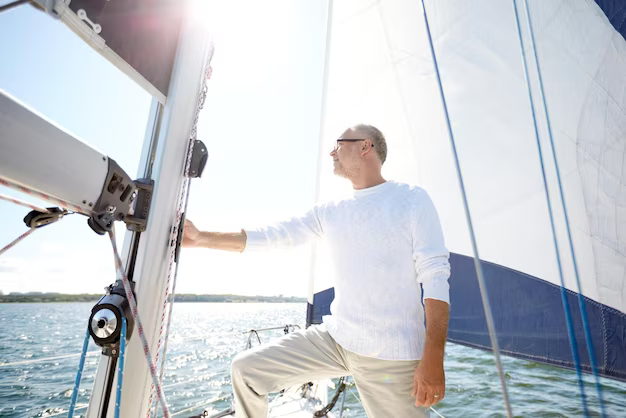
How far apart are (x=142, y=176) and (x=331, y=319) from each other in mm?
908

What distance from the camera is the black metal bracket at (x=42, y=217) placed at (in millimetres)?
699

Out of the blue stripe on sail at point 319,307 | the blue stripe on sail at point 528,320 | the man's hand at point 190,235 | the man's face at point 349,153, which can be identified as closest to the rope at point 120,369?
the man's hand at point 190,235

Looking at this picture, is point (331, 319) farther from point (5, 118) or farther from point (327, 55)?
point (327, 55)

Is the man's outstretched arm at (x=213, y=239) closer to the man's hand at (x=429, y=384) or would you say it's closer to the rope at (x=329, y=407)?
the man's hand at (x=429, y=384)

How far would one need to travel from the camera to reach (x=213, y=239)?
1285 millimetres

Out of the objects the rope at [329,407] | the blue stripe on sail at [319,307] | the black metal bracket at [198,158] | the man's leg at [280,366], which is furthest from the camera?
the blue stripe on sail at [319,307]

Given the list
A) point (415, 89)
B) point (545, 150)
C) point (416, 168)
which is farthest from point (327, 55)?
point (545, 150)

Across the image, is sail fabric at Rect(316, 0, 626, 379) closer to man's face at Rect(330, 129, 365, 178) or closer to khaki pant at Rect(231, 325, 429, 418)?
man's face at Rect(330, 129, 365, 178)

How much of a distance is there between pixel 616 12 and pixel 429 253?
67.7 inches

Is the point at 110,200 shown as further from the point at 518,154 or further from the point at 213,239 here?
the point at 518,154

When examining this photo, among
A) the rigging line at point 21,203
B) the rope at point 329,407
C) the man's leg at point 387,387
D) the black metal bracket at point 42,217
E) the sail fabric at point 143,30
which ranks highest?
the sail fabric at point 143,30

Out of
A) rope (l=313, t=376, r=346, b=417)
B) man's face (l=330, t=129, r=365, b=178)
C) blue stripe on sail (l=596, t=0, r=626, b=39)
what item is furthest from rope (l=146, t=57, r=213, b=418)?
blue stripe on sail (l=596, t=0, r=626, b=39)

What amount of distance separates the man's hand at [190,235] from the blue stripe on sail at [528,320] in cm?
161

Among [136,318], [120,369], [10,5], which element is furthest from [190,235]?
[10,5]
